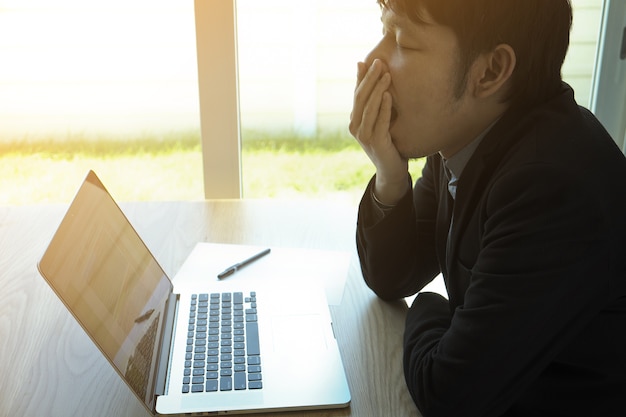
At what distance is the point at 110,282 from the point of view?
954 millimetres

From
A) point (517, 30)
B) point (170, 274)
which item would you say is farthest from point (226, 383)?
point (517, 30)

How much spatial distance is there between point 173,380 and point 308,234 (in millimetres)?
575

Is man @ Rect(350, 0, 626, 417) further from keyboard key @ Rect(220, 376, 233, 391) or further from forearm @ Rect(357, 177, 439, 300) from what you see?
keyboard key @ Rect(220, 376, 233, 391)

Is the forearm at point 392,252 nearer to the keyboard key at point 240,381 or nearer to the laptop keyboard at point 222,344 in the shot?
the laptop keyboard at point 222,344

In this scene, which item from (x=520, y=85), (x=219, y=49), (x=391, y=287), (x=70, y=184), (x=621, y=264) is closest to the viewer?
(x=621, y=264)

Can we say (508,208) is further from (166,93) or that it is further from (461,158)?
(166,93)

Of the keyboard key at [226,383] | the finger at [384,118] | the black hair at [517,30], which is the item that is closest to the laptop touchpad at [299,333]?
the keyboard key at [226,383]

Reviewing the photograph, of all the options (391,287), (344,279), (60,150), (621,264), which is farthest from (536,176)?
(60,150)

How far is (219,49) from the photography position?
1.77 meters

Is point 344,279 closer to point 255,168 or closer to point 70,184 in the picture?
point 255,168

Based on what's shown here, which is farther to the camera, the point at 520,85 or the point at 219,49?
the point at 219,49

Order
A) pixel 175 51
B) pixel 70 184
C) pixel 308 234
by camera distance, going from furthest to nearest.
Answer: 1. pixel 70 184
2. pixel 175 51
3. pixel 308 234

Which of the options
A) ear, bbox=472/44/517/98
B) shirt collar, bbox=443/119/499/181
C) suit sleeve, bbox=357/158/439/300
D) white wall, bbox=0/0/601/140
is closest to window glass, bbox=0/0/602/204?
white wall, bbox=0/0/601/140

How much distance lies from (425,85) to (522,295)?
1.11 feet
